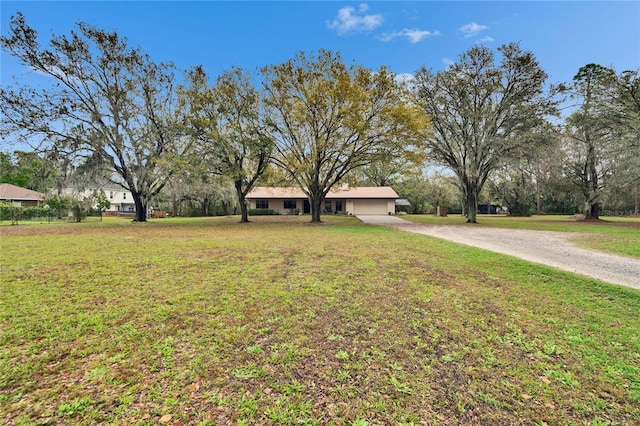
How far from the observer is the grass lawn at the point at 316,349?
212 centimetres

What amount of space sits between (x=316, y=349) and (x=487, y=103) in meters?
22.6

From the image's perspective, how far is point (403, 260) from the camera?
7156mm

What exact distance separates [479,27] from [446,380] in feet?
49.9

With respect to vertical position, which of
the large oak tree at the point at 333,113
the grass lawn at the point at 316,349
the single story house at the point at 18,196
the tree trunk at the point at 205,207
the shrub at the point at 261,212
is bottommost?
the grass lawn at the point at 316,349

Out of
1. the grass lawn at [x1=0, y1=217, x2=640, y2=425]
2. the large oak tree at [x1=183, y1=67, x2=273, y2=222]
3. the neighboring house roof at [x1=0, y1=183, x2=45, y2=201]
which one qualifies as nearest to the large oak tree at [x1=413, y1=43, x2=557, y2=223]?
the large oak tree at [x1=183, y1=67, x2=273, y2=222]

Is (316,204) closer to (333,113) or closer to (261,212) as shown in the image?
(333,113)

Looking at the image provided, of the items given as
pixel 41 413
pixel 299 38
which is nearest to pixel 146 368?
pixel 41 413

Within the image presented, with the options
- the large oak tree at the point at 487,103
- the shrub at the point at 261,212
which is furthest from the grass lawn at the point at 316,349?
the shrub at the point at 261,212

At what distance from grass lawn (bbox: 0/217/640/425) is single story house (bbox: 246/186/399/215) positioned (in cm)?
3001

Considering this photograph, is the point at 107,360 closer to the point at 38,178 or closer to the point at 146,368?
the point at 146,368

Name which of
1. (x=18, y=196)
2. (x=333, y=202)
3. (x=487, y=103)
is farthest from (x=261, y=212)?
(x=18, y=196)

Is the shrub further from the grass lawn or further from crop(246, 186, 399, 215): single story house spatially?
the grass lawn

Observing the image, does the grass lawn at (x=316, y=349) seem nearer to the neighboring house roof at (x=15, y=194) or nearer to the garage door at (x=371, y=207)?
the garage door at (x=371, y=207)

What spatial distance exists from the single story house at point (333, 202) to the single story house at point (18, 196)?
940 inches
